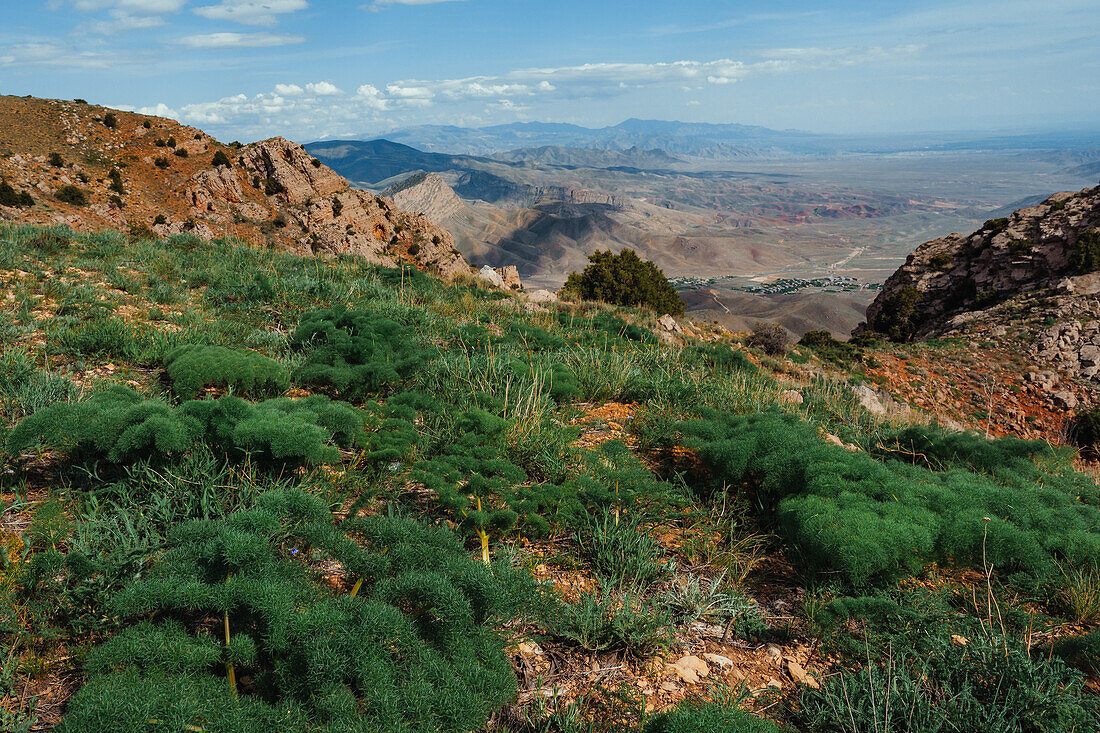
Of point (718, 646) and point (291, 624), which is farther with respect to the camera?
point (718, 646)

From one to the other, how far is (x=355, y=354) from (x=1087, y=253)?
22.4 meters

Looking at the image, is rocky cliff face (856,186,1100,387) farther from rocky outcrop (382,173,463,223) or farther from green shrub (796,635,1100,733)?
rocky outcrop (382,173,463,223)

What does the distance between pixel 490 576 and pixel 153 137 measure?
148 feet

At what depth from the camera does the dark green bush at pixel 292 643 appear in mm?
1739

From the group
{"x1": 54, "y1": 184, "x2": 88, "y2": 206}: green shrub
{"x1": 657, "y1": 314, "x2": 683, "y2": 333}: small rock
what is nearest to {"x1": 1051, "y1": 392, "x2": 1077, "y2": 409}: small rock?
{"x1": 657, "y1": 314, "x2": 683, "y2": 333}: small rock

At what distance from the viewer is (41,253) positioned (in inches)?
317

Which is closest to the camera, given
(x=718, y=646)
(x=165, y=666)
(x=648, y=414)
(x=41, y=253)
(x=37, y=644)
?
(x=165, y=666)

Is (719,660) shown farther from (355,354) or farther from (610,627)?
(355,354)

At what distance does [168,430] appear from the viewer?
113 inches

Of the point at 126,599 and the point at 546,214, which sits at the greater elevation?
the point at 546,214

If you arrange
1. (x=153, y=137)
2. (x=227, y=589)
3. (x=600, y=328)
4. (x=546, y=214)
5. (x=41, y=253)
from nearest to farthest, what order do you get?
1. (x=227, y=589)
2. (x=41, y=253)
3. (x=600, y=328)
4. (x=153, y=137)
5. (x=546, y=214)

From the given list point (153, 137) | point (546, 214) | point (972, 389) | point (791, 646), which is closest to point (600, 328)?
point (791, 646)

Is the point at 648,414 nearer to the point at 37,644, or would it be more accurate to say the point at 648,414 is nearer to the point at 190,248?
the point at 37,644

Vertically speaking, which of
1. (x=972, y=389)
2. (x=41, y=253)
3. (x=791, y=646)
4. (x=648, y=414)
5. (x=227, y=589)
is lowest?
(x=972, y=389)
